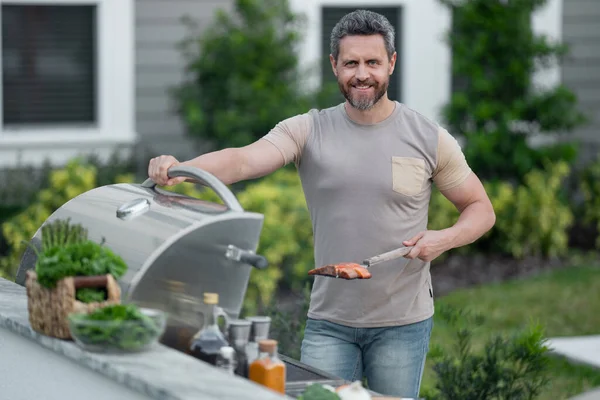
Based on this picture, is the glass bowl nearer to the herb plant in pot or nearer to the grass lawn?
the herb plant in pot

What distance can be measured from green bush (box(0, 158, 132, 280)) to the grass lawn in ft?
9.18

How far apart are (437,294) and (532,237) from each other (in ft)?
5.09

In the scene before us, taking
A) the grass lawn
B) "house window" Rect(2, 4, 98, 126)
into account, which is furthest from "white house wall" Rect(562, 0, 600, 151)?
"house window" Rect(2, 4, 98, 126)

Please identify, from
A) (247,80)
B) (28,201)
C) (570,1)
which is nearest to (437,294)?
(247,80)

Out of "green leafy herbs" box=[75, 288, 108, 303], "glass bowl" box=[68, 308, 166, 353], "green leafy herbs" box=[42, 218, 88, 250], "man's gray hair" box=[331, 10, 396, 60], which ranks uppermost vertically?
"man's gray hair" box=[331, 10, 396, 60]

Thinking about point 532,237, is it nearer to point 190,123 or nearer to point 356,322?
point 190,123

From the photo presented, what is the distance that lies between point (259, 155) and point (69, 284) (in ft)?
3.37

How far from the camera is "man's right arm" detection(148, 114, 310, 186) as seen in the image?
149 inches

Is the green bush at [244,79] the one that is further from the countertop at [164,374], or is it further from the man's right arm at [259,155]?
the countertop at [164,374]

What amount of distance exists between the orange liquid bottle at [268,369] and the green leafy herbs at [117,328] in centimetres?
26

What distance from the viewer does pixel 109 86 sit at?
31.5 ft

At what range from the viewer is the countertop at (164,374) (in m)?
2.68

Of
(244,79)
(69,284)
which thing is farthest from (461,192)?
(244,79)

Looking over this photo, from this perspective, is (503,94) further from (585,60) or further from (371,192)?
(371,192)
